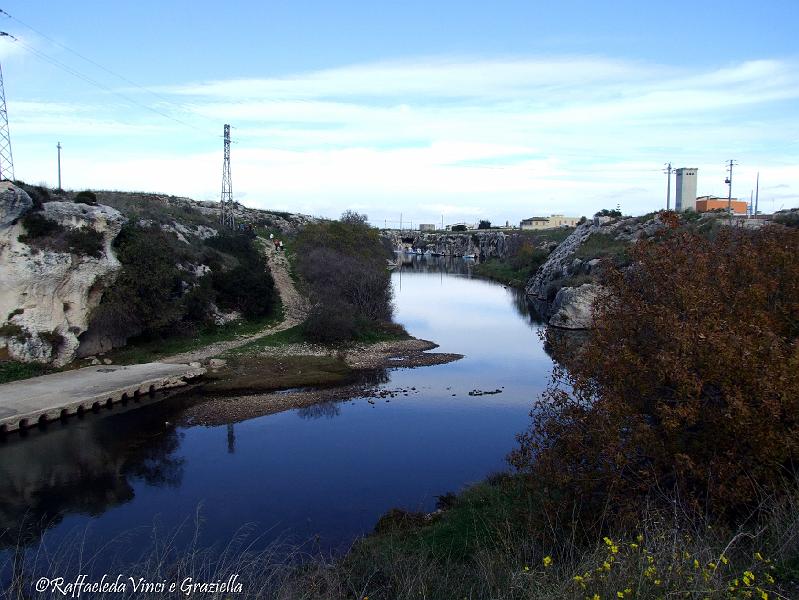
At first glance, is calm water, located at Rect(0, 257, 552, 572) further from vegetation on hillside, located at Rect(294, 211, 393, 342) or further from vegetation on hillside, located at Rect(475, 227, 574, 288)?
vegetation on hillside, located at Rect(475, 227, 574, 288)

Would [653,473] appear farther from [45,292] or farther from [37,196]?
Answer: [37,196]

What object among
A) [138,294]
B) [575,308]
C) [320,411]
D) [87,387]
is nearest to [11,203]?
[138,294]

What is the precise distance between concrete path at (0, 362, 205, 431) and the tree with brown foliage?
55.2ft

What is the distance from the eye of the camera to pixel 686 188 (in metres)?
71.4

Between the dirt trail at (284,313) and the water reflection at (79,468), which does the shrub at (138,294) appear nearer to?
the dirt trail at (284,313)

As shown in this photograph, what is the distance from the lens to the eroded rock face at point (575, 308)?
140 feet

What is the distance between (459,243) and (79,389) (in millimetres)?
119270

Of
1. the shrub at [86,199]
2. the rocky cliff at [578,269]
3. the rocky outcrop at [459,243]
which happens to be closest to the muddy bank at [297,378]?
the rocky cliff at [578,269]

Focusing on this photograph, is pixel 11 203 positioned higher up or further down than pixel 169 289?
higher up

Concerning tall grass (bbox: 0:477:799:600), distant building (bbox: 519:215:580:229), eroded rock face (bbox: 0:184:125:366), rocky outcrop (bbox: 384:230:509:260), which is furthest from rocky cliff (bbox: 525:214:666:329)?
distant building (bbox: 519:215:580:229)

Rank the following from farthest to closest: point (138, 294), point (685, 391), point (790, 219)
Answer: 1. point (790, 219)
2. point (138, 294)
3. point (685, 391)

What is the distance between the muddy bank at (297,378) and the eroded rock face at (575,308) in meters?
12.1

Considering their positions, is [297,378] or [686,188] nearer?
[297,378]

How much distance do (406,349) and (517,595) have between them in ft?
92.5
